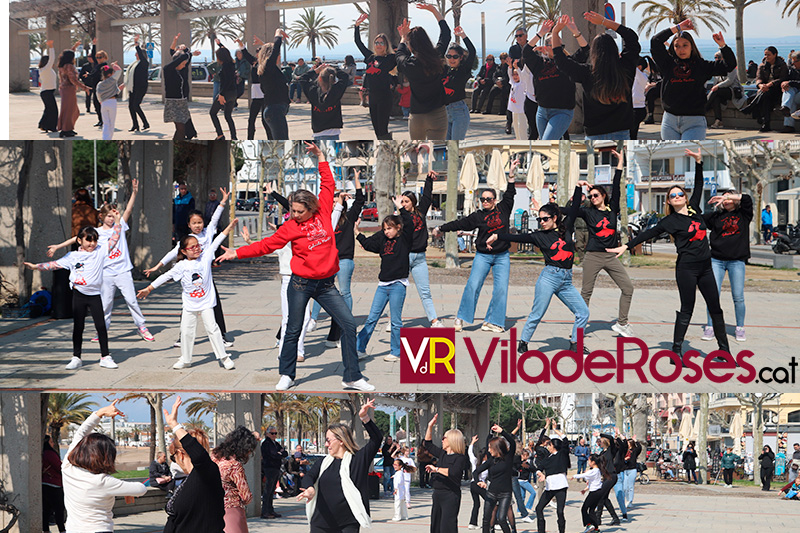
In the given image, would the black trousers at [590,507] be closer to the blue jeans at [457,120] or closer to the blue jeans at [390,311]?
the blue jeans at [390,311]

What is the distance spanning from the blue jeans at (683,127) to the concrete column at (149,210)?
19.2 feet

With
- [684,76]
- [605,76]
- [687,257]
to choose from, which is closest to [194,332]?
[687,257]

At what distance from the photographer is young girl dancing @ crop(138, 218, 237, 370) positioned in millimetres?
8000

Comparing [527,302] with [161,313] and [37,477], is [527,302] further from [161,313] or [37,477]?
[37,477]

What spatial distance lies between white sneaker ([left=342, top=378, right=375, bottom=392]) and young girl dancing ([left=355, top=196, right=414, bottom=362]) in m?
0.83

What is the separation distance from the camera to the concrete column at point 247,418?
32.9 feet

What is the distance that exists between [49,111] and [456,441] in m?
6.39

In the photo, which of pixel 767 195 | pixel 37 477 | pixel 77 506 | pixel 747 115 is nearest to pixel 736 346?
pixel 767 195

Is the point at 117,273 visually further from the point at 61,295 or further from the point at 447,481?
the point at 447,481

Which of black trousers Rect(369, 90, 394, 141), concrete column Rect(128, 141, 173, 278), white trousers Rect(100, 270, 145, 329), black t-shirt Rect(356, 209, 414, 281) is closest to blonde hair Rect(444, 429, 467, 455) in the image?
black t-shirt Rect(356, 209, 414, 281)

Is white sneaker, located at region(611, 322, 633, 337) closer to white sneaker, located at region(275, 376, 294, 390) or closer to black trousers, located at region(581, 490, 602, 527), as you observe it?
black trousers, located at region(581, 490, 602, 527)

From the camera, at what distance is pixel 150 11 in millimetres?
10320

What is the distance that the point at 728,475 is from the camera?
1280cm

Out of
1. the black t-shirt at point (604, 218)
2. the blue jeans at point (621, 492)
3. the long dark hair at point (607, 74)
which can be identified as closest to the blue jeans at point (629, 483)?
the blue jeans at point (621, 492)
